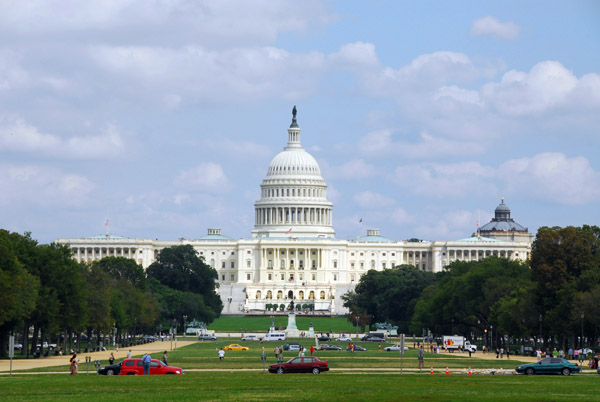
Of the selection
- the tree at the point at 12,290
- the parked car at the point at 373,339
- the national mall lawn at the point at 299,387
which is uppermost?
the tree at the point at 12,290

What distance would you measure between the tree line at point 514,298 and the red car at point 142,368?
35.0m

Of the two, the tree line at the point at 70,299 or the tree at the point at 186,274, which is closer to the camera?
the tree line at the point at 70,299

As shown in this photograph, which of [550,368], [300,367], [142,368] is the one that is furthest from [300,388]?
[550,368]

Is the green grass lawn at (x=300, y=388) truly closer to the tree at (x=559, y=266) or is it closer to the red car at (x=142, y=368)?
the red car at (x=142, y=368)

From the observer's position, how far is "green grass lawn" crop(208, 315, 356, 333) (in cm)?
16950

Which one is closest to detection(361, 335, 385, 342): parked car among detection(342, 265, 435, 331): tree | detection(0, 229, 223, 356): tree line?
detection(0, 229, 223, 356): tree line

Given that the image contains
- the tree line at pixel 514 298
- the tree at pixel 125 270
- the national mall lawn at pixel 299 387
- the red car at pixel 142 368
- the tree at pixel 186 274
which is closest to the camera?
the national mall lawn at pixel 299 387

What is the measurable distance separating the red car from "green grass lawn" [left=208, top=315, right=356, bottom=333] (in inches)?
4011

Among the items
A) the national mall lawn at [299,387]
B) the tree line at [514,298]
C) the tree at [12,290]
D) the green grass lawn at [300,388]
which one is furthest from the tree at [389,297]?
the green grass lawn at [300,388]

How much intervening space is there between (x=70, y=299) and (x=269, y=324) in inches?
3223

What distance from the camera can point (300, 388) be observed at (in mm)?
48750

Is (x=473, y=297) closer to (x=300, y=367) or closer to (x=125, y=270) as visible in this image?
(x=125, y=270)

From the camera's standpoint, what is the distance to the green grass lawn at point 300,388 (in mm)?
44375

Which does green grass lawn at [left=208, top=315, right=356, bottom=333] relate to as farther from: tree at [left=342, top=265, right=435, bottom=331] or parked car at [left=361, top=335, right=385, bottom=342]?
parked car at [left=361, top=335, right=385, bottom=342]
